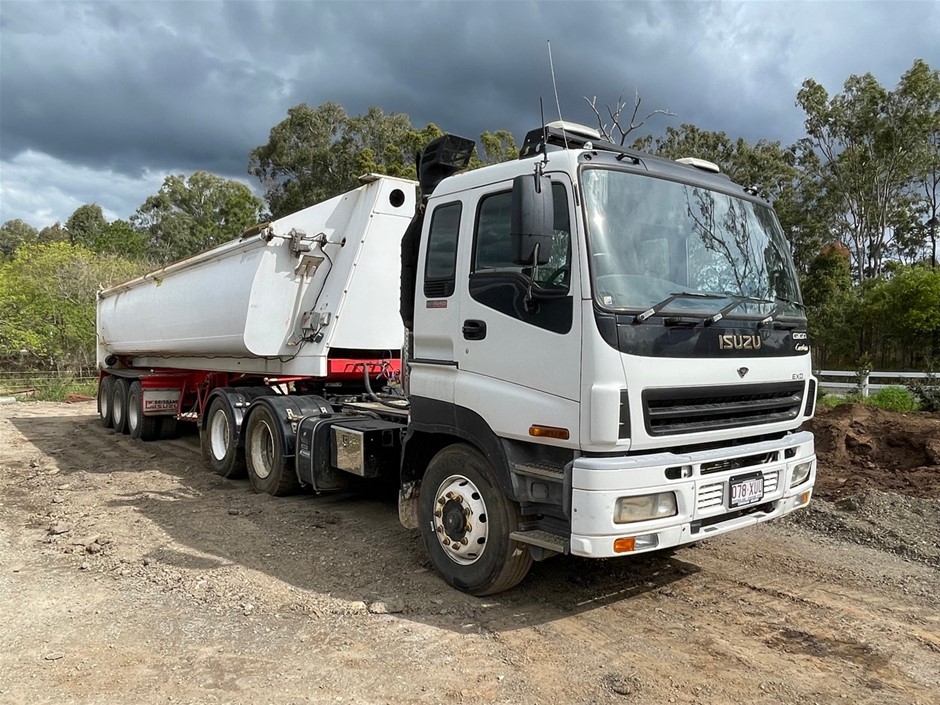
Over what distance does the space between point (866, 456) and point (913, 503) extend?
253cm

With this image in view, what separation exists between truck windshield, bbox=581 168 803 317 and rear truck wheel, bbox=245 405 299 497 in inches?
175

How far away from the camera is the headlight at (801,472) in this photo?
15.7 feet

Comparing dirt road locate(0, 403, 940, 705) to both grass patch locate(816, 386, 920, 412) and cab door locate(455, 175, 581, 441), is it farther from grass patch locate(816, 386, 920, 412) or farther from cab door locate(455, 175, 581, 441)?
grass patch locate(816, 386, 920, 412)

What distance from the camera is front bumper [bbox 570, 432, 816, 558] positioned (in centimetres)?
382

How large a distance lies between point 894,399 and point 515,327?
40.2 ft

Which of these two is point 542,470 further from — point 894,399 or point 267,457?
point 894,399

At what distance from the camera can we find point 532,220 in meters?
3.89

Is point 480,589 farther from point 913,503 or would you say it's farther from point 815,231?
point 815,231

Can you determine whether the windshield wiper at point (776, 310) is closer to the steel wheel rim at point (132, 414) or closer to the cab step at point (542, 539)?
the cab step at point (542, 539)

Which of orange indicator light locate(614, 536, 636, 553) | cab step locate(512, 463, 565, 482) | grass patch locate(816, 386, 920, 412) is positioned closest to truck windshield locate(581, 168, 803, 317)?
cab step locate(512, 463, 565, 482)

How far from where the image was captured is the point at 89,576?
5.34m

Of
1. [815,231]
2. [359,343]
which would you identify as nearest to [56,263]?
[359,343]

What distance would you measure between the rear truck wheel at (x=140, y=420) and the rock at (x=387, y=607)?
8.82 m

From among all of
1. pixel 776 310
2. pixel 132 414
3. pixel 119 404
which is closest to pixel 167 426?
pixel 132 414
